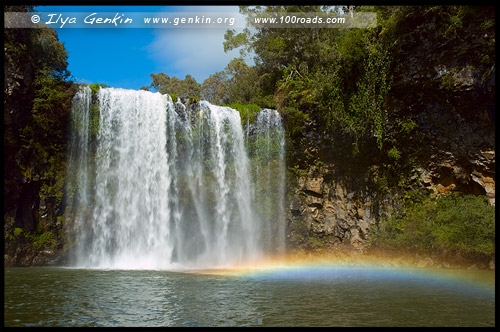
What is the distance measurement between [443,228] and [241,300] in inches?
446

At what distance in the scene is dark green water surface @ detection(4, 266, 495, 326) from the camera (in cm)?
660

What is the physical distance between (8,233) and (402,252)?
16596 mm

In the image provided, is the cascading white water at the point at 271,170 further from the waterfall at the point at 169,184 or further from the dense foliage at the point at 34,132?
the dense foliage at the point at 34,132

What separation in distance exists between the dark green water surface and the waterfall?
5351 millimetres

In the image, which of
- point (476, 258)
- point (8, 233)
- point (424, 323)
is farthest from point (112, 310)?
point (476, 258)

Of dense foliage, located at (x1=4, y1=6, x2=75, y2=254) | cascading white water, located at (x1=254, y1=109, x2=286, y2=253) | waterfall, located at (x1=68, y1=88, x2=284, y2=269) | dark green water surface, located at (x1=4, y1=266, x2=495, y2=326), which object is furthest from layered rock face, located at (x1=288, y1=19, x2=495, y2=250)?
dense foliage, located at (x1=4, y1=6, x2=75, y2=254)

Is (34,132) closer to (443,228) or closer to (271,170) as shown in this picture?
(271,170)

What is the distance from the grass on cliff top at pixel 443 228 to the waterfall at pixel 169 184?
550cm

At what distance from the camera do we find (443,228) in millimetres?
16125

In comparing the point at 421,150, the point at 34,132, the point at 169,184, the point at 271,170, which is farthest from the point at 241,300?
the point at 34,132

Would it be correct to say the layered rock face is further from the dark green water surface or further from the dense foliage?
the dense foliage

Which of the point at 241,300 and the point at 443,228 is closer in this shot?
the point at 241,300

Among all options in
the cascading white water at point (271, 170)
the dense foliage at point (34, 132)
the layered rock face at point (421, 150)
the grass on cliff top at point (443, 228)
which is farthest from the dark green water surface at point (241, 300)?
the cascading white water at point (271, 170)

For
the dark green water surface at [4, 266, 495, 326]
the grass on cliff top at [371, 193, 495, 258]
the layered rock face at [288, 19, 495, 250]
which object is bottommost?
the dark green water surface at [4, 266, 495, 326]
